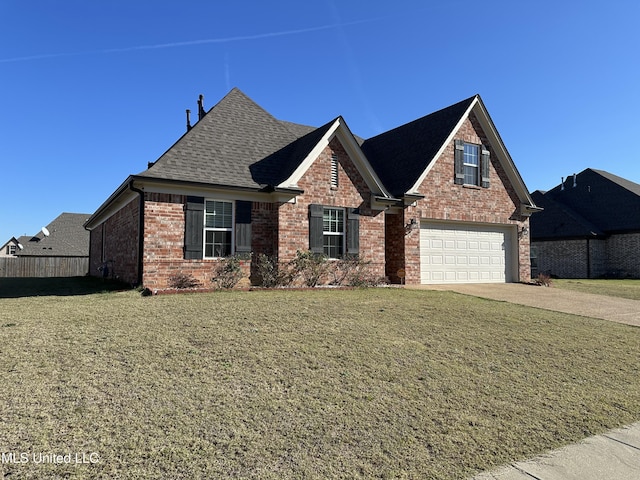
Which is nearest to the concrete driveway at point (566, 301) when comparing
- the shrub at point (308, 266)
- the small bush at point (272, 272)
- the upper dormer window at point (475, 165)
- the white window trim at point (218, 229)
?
the upper dormer window at point (475, 165)

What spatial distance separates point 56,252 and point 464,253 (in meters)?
36.3

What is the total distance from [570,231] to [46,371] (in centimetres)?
2922

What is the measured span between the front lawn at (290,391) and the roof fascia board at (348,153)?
6.05 meters

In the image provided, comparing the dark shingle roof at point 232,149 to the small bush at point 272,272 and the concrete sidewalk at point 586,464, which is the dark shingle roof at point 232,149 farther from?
the concrete sidewalk at point 586,464

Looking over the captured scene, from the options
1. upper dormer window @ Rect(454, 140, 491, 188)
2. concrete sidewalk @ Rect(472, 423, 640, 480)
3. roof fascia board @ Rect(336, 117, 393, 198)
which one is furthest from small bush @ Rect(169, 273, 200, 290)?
upper dormer window @ Rect(454, 140, 491, 188)

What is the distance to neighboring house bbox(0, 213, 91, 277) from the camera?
29906 millimetres

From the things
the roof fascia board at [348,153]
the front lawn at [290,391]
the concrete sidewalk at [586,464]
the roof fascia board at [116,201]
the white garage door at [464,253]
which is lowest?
the concrete sidewalk at [586,464]

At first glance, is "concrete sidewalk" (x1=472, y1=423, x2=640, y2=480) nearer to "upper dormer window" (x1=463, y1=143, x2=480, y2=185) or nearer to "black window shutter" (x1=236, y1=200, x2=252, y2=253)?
"black window shutter" (x1=236, y1=200, x2=252, y2=253)

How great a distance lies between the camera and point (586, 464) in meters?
3.54

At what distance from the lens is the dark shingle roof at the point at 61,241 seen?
1470 inches

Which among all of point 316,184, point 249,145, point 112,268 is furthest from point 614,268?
point 112,268

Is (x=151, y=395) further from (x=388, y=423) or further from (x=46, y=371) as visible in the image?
(x=388, y=423)

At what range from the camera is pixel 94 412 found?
12.3 ft

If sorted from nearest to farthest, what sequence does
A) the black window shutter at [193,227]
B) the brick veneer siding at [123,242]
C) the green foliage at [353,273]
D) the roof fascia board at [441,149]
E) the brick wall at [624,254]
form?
the black window shutter at [193,227] → the brick veneer siding at [123,242] → the green foliage at [353,273] → the roof fascia board at [441,149] → the brick wall at [624,254]
